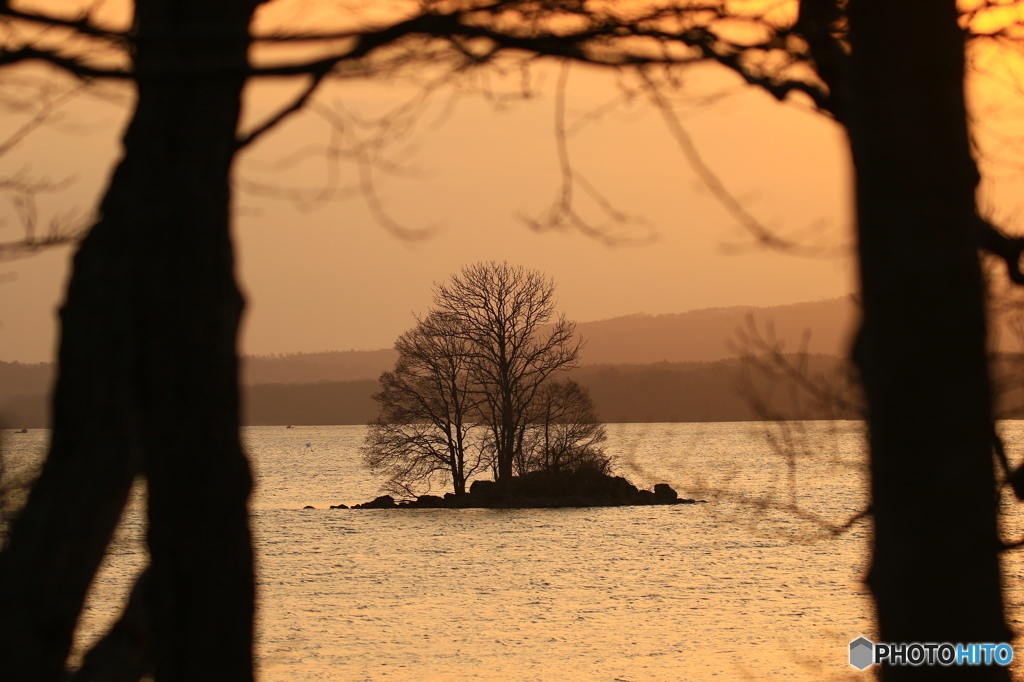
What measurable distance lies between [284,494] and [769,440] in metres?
80.0

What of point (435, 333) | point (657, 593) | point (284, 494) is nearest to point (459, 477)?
point (435, 333)

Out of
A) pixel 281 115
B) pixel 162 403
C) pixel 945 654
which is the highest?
pixel 281 115

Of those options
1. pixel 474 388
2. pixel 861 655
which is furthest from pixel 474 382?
pixel 861 655

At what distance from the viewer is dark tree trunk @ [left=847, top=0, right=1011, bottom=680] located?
2.91 meters

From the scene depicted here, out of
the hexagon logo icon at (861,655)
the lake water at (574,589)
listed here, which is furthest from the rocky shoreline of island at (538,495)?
the hexagon logo icon at (861,655)

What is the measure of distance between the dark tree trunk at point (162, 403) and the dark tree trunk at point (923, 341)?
2.44 meters

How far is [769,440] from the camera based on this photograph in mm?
7102

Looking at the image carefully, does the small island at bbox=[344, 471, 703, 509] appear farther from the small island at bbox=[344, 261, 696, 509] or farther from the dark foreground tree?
the dark foreground tree

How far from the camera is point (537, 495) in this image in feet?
180

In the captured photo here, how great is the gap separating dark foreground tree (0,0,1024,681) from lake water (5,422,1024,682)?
2.27 meters

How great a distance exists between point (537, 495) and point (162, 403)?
5169cm

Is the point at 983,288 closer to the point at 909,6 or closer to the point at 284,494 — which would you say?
the point at 909,6

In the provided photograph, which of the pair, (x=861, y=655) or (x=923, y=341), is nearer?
(x=923, y=341)

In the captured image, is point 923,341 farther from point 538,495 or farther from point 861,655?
point 538,495
